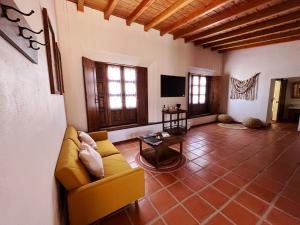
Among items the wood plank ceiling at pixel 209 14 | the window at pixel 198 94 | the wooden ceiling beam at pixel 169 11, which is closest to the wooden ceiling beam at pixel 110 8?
the wood plank ceiling at pixel 209 14

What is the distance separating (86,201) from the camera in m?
1.28

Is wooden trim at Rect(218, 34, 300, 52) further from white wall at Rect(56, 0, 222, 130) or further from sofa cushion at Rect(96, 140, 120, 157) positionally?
sofa cushion at Rect(96, 140, 120, 157)

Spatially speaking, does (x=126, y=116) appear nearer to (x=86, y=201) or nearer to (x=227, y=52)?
(x=86, y=201)

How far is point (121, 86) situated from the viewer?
3754 millimetres

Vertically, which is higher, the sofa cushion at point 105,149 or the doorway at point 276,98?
the doorway at point 276,98

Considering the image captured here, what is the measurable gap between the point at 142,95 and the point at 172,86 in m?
1.17

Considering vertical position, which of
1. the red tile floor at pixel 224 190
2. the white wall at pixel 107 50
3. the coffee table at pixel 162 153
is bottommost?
the red tile floor at pixel 224 190

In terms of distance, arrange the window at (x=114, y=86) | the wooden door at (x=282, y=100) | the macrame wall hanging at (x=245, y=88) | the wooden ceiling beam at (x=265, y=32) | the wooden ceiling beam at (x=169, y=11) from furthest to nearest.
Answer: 1. the wooden door at (x=282, y=100)
2. the macrame wall hanging at (x=245, y=88)
3. the window at (x=114, y=86)
4. the wooden ceiling beam at (x=265, y=32)
5. the wooden ceiling beam at (x=169, y=11)

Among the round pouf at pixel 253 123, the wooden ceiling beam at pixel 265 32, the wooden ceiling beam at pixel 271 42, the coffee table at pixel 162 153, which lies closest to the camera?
the coffee table at pixel 162 153

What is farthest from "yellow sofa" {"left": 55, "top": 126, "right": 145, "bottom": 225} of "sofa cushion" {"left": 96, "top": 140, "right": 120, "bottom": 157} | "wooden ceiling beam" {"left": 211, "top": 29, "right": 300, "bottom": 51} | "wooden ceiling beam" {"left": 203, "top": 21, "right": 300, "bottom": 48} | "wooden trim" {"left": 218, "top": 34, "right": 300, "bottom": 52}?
"wooden trim" {"left": 218, "top": 34, "right": 300, "bottom": 52}

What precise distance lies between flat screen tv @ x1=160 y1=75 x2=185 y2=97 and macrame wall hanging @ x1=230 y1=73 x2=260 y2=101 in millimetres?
2557

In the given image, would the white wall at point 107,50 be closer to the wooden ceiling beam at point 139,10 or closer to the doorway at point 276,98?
the wooden ceiling beam at point 139,10

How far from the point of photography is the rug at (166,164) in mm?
2492

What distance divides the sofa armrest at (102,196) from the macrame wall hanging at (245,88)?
5673 millimetres
